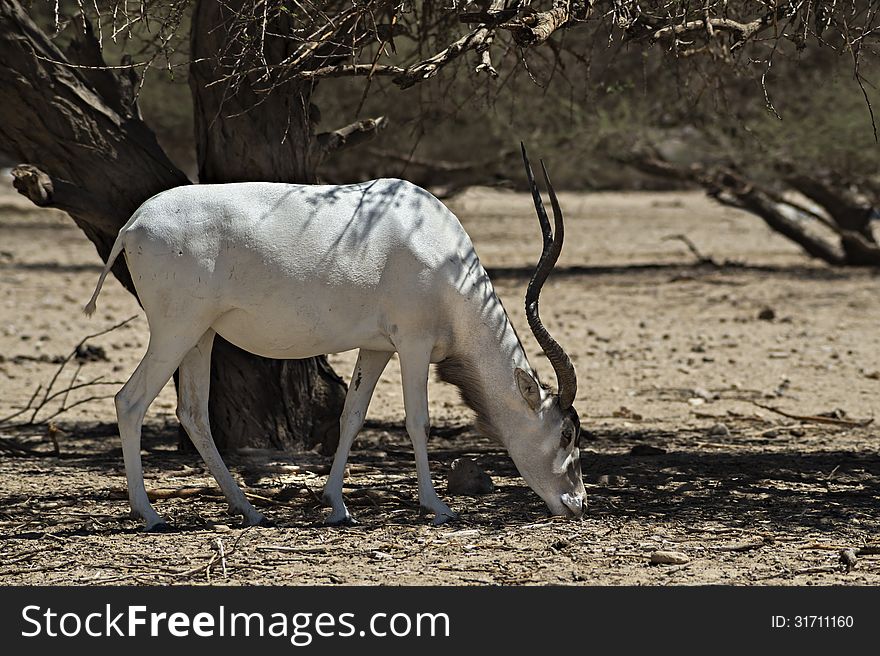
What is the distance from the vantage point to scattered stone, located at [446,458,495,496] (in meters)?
6.14

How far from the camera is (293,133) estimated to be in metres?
6.92

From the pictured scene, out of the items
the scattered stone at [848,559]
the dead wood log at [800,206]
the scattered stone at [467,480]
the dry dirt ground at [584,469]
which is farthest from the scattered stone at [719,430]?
the dead wood log at [800,206]

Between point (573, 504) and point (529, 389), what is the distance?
520mm

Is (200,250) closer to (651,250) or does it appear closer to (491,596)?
(491,596)

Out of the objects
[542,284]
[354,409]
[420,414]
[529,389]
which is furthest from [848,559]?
[354,409]

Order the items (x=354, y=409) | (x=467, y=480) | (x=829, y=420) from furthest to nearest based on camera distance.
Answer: (x=829, y=420) → (x=467, y=480) → (x=354, y=409)

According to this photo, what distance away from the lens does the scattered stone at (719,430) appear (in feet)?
26.0

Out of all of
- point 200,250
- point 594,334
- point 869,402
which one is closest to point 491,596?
point 200,250

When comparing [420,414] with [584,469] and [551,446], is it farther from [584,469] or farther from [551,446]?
[584,469]

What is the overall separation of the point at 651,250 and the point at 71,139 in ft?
45.6

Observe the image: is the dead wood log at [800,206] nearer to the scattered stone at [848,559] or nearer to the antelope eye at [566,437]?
the antelope eye at [566,437]

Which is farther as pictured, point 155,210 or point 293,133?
point 293,133

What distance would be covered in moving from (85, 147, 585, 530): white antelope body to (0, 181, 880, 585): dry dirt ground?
0.35 meters

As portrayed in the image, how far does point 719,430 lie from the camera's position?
804 cm
